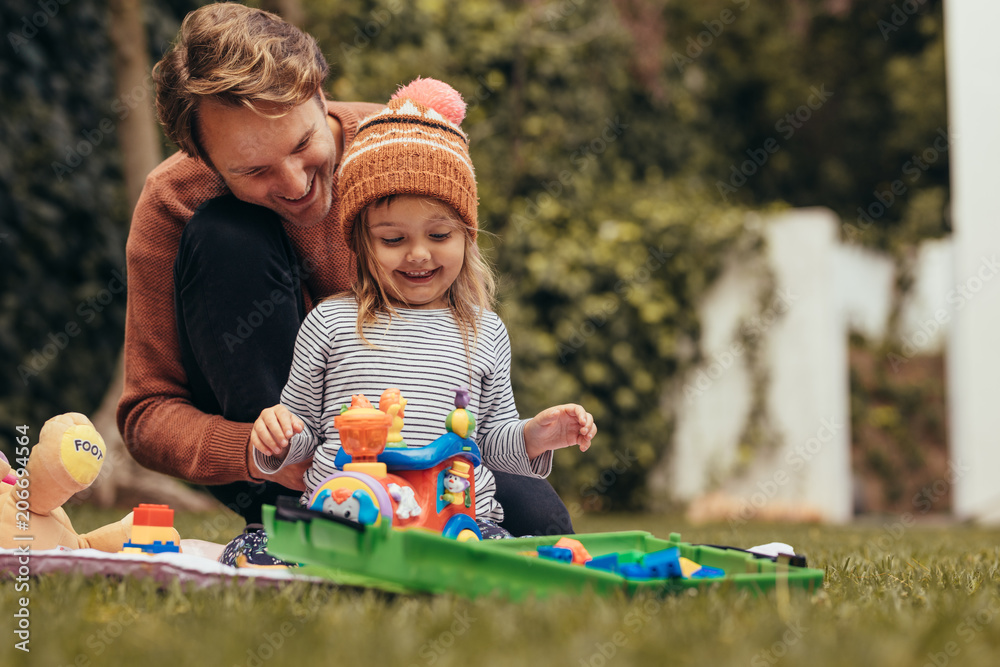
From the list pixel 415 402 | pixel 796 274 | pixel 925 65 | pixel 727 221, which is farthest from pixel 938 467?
pixel 415 402

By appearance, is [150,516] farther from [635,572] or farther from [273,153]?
[635,572]

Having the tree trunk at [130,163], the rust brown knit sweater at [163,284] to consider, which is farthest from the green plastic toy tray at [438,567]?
the tree trunk at [130,163]

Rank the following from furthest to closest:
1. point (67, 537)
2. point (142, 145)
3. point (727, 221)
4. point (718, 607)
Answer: point (727, 221) → point (142, 145) → point (67, 537) → point (718, 607)

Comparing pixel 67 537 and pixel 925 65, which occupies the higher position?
pixel 925 65

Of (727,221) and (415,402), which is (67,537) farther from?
(727,221)

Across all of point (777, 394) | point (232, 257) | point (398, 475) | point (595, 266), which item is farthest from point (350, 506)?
point (777, 394)

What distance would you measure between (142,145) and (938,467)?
7.30m

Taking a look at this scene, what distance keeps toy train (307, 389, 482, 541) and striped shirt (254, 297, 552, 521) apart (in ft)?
0.44

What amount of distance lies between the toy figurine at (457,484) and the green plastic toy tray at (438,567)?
349 millimetres

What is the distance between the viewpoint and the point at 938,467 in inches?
341

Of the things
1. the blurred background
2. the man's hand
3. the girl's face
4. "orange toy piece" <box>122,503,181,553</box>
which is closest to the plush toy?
"orange toy piece" <box>122,503,181,553</box>

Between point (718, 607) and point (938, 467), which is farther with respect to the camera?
point (938, 467)

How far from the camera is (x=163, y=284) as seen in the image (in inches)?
108

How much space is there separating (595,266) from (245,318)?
16.5 ft
